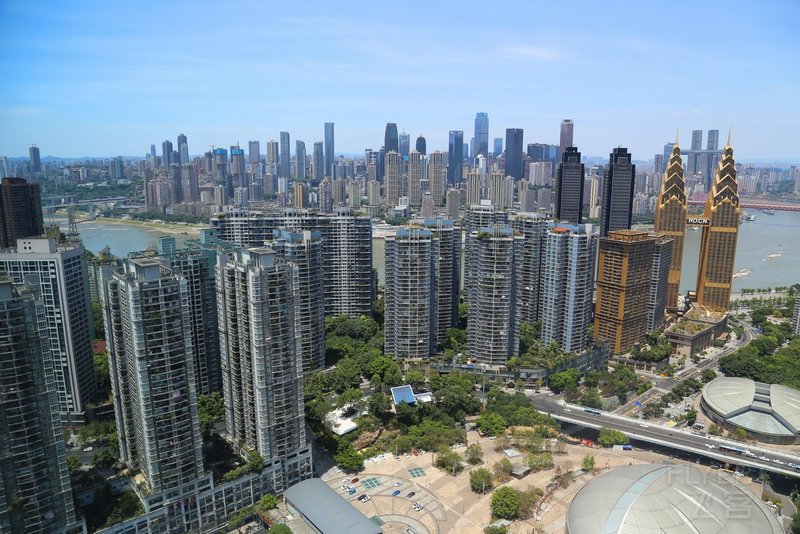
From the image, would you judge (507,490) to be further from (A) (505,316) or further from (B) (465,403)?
(A) (505,316)

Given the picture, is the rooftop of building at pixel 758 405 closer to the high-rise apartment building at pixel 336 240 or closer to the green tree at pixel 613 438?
the green tree at pixel 613 438

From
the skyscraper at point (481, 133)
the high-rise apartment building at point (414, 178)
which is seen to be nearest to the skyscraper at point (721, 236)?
the high-rise apartment building at point (414, 178)

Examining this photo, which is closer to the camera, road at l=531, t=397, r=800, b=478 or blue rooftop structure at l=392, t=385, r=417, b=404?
road at l=531, t=397, r=800, b=478

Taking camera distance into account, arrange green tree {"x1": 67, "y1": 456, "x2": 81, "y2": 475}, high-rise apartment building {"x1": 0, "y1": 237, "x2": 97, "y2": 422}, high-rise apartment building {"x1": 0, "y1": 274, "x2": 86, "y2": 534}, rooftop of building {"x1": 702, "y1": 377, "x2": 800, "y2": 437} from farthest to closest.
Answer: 1. rooftop of building {"x1": 702, "y1": 377, "x2": 800, "y2": 437}
2. high-rise apartment building {"x1": 0, "y1": 237, "x2": 97, "y2": 422}
3. green tree {"x1": 67, "y1": 456, "x2": 81, "y2": 475}
4. high-rise apartment building {"x1": 0, "y1": 274, "x2": 86, "y2": 534}

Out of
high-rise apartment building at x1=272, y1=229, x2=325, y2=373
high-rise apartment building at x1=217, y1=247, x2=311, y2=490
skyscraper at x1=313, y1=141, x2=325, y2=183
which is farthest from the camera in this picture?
skyscraper at x1=313, y1=141, x2=325, y2=183

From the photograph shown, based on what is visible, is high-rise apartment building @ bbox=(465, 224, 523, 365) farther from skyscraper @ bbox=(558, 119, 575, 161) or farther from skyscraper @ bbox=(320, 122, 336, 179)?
skyscraper @ bbox=(320, 122, 336, 179)

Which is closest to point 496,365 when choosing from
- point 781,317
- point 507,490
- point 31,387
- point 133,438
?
point 507,490

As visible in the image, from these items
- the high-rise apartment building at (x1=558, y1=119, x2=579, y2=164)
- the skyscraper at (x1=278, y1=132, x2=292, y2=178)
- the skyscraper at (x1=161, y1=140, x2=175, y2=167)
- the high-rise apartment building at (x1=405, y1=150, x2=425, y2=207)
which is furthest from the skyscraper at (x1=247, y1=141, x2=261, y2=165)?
the high-rise apartment building at (x1=558, y1=119, x2=579, y2=164)

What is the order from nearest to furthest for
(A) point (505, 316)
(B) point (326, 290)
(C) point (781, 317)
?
(A) point (505, 316), (B) point (326, 290), (C) point (781, 317)
